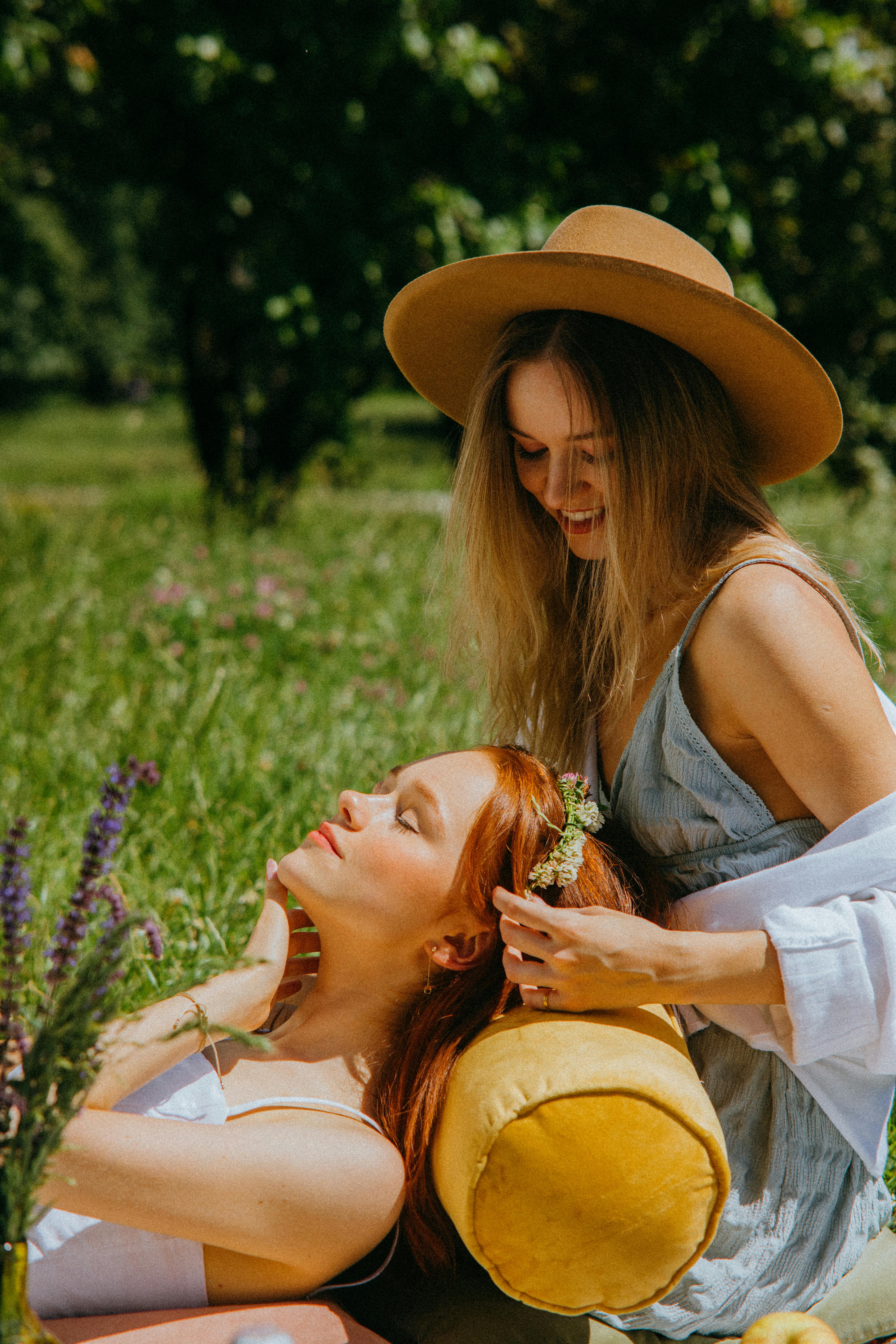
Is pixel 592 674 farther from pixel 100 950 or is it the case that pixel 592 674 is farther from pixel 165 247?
pixel 165 247

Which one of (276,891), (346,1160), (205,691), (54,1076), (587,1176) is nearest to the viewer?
(54,1076)

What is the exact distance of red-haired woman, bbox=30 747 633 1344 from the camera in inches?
62.1

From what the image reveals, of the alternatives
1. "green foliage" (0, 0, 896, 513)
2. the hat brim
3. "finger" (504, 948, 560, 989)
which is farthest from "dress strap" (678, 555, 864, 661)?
"green foliage" (0, 0, 896, 513)

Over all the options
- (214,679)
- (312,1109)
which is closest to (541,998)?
(312,1109)

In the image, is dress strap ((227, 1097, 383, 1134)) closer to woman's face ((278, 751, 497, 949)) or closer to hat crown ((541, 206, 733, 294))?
woman's face ((278, 751, 497, 949))

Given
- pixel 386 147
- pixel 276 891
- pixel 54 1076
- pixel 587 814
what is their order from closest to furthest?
pixel 54 1076, pixel 587 814, pixel 276 891, pixel 386 147

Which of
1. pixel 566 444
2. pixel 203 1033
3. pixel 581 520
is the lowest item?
pixel 203 1033

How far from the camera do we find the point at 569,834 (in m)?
1.88

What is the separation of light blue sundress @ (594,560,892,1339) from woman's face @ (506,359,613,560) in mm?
358

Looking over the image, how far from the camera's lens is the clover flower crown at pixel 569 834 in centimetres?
184

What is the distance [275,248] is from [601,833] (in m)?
6.23

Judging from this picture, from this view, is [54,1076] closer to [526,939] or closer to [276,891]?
[526,939]

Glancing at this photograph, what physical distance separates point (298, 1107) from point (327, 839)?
1.40 ft

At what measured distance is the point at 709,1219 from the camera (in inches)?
62.5
